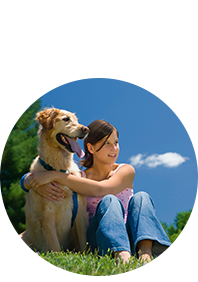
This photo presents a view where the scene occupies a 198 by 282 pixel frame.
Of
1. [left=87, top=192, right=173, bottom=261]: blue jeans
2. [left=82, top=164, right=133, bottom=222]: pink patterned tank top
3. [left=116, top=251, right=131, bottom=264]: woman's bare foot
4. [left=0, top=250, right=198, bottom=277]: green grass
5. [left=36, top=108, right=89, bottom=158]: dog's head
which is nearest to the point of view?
[left=0, top=250, right=198, bottom=277]: green grass

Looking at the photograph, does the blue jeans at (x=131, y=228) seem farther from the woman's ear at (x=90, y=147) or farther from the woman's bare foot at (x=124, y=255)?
the woman's ear at (x=90, y=147)

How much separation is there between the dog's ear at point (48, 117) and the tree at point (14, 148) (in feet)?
36.9

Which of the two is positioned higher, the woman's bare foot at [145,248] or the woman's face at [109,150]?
→ the woman's face at [109,150]

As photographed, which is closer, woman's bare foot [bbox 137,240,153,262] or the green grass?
the green grass

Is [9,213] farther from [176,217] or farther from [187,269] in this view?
[187,269]

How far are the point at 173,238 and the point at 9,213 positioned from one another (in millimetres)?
8500

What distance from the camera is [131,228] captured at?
3.15m

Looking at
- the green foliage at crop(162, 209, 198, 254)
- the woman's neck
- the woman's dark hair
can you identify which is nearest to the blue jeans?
the woman's neck

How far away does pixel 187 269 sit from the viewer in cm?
239

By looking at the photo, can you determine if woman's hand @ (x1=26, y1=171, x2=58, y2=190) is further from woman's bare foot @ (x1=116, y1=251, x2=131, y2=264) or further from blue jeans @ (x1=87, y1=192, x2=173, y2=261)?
woman's bare foot @ (x1=116, y1=251, x2=131, y2=264)

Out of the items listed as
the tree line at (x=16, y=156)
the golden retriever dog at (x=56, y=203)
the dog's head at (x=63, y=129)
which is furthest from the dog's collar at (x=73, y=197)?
the tree line at (x=16, y=156)

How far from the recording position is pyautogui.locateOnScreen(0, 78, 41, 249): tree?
14.8 metres

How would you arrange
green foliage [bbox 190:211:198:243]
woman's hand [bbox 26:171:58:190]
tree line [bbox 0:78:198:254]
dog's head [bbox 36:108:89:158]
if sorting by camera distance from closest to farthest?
woman's hand [bbox 26:171:58:190]
dog's head [bbox 36:108:89:158]
green foliage [bbox 190:211:198:243]
tree line [bbox 0:78:198:254]

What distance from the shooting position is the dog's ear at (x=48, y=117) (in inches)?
153
